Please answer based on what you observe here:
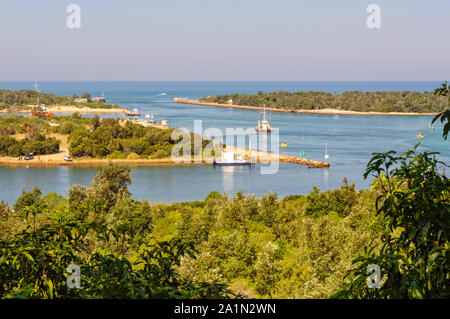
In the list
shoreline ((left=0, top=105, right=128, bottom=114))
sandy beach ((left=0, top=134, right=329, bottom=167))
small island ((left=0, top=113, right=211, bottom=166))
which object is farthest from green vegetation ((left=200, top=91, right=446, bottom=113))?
small island ((left=0, top=113, right=211, bottom=166))

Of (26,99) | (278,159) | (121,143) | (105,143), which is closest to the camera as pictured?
(278,159)

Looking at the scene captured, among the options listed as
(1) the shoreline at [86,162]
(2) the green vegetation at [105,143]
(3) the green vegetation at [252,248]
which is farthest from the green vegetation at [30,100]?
(3) the green vegetation at [252,248]

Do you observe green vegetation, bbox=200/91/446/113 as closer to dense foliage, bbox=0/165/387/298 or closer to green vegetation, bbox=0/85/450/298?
dense foliage, bbox=0/165/387/298

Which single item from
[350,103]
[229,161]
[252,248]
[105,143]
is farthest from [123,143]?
[350,103]

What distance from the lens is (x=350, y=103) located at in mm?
62562

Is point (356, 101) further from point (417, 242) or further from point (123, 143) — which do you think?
point (417, 242)

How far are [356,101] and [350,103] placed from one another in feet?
4.70

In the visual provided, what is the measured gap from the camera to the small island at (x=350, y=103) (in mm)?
58094

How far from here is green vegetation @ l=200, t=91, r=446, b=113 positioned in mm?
58531

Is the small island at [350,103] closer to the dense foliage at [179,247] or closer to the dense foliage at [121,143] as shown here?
the dense foliage at [121,143]

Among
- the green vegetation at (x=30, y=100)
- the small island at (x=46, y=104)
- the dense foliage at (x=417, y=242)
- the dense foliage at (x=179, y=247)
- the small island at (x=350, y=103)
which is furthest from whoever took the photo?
the green vegetation at (x=30, y=100)

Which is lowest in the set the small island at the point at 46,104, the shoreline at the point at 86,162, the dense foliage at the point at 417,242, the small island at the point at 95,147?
the shoreline at the point at 86,162
